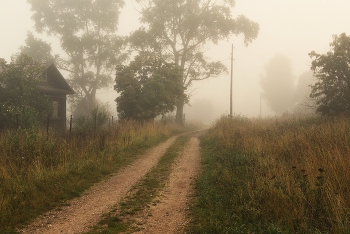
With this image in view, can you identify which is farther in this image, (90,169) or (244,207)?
(90,169)

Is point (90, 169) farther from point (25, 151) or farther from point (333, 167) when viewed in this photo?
point (333, 167)

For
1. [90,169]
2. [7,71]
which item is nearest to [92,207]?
[90,169]

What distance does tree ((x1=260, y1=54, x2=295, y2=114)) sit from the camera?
55938 mm

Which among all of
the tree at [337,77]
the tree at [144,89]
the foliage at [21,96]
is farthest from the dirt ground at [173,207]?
the tree at [144,89]

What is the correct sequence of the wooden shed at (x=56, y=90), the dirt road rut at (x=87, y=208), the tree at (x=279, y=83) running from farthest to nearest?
the tree at (x=279, y=83) → the wooden shed at (x=56, y=90) → the dirt road rut at (x=87, y=208)

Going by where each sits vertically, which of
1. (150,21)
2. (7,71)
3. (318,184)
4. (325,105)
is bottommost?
(318,184)

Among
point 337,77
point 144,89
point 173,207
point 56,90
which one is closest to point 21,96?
point 56,90

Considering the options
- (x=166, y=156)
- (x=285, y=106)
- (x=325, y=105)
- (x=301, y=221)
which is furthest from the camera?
(x=285, y=106)

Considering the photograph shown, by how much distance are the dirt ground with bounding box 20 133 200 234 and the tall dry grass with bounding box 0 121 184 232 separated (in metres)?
0.37

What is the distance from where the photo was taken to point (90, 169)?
27.6ft

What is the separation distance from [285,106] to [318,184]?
5457cm

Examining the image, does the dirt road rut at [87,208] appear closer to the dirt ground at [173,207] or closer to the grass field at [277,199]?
the dirt ground at [173,207]

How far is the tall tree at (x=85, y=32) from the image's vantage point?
1524 inches

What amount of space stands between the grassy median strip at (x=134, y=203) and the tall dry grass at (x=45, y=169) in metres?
1.36
